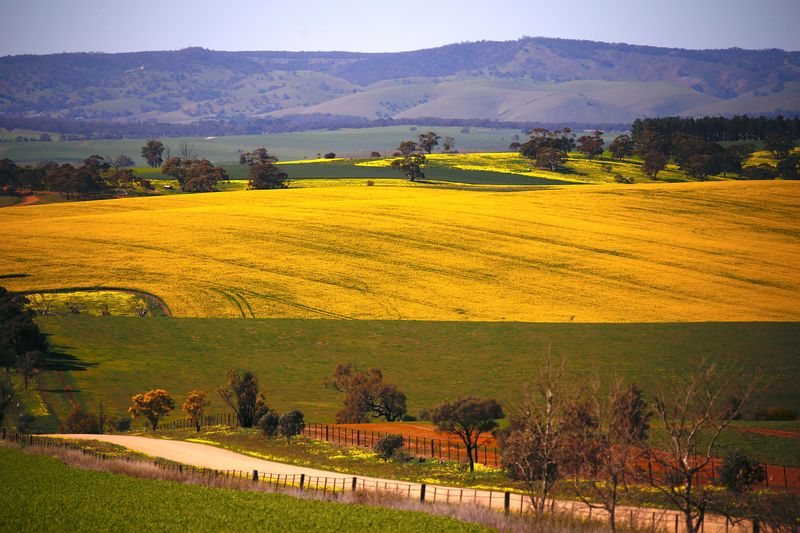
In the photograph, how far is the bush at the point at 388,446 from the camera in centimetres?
4322

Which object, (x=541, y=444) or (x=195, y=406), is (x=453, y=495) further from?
(x=195, y=406)

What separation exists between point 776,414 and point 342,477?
83.5 feet

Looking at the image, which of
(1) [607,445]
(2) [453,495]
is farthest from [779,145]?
(1) [607,445]

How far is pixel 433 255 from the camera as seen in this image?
3442 inches

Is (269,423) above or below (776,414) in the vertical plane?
below

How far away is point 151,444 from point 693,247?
62.0 metres

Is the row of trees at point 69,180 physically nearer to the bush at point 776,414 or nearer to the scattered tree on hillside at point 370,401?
the scattered tree on hillside at point 370,401

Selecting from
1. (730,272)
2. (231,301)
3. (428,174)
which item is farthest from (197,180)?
(730,272)

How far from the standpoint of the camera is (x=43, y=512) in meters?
28.5

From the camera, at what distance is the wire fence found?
30719 mm

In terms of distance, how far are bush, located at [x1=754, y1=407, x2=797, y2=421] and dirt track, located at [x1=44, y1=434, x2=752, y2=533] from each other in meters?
20.3

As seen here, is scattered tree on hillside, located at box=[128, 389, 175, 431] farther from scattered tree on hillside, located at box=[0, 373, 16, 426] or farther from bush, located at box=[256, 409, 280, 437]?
bush, located at box=[256, 409, 280, 437]

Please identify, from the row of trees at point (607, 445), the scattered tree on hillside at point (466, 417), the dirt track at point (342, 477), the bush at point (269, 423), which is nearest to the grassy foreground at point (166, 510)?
the dirt track at point (342, 477)

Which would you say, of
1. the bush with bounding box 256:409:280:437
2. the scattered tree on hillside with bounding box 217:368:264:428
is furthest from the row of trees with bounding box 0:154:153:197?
the bush with bounding box 256:409:280:437
